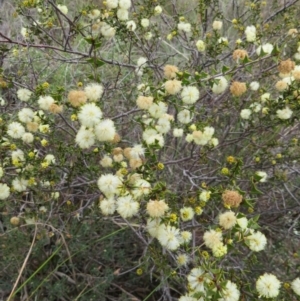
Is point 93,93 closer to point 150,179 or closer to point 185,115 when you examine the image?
point 150,179

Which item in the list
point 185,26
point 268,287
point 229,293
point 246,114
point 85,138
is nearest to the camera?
point 229,293

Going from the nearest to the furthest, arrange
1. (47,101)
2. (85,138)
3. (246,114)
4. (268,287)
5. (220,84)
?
1. (268,287)
2. (85,138)
3. (47,101)
4. (220,84)
5. (246,114)

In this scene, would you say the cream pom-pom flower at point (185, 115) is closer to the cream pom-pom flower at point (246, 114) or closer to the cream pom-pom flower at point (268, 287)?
the cream pom-pom flower at point (246, 114)

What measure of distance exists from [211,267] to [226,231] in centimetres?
17

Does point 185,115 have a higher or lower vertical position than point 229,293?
higher

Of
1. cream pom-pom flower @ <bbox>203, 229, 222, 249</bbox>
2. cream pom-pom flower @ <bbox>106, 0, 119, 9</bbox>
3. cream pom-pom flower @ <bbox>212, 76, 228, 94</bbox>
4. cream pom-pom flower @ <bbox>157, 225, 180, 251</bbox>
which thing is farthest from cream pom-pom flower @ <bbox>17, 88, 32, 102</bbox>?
cream pom-pom flower @ <bbox>203, 229, 222, 249</bbox>

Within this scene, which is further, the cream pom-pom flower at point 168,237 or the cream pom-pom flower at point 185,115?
the cream pom-pom flower at point 185,115

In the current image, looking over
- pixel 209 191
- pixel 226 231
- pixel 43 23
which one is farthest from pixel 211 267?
pixel 43 23

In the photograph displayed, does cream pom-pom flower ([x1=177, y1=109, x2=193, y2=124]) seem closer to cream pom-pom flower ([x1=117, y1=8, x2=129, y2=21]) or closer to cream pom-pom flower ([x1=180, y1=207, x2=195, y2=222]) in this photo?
cream pom-pom flower ([x1=180, y1=207, x2=195, y2=222])

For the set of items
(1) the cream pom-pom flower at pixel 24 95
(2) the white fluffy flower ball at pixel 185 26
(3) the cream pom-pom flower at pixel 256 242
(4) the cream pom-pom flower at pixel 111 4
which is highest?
(4) the cream pom-pom flower at pixel 111 4

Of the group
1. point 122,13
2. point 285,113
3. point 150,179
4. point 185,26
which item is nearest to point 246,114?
point 285,113

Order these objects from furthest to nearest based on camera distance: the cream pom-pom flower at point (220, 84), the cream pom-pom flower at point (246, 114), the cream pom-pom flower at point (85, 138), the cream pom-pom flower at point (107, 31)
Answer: the cream pom-pom flower at point (246, 114), the cream pom-pom flower at point (107, 31), the cream pom-pom flower at point (220, 84), the cream pom-pom flower at point (85, 138)

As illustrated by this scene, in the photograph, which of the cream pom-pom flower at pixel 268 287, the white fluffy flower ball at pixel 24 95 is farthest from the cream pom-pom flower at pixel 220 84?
the white fluffy flower ball at pixel 24 95

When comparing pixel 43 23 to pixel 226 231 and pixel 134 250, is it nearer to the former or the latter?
pixel 134 250
